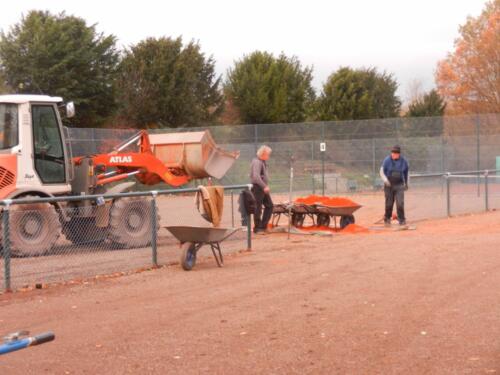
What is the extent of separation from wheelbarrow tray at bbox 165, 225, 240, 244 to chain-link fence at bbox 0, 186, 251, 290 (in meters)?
0.50

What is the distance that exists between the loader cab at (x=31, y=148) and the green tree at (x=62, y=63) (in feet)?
97.0

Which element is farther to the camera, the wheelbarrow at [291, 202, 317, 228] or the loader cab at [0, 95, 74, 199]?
the wheelbarrow at [291, 202, 317, 228]

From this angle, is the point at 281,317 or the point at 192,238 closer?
the point at 281,317

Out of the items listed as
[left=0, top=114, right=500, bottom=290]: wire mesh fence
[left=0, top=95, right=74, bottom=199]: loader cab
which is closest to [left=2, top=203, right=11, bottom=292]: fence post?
[left=0, top=114, right=500, bottom=290]: wire mesh fence

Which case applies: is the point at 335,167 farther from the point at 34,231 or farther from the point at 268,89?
the point at 34,231

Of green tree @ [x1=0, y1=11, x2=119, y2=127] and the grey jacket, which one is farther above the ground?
green tree @ [x1=0, y1=11, x2=119, y2=127]

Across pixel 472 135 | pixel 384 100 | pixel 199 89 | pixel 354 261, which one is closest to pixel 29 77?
pixel 199 89

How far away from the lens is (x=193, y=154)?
16.3 m

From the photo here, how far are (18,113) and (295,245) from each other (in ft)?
17.4

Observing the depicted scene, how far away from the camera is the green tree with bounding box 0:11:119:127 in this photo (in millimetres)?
44406

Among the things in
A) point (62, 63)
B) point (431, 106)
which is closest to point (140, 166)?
point (62, 63)

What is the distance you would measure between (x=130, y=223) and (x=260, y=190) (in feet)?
10.3

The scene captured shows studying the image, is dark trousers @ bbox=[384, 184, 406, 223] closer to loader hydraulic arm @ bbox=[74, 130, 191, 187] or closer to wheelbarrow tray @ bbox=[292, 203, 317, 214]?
wheelbarrow tray @ bbox=[292, 203, 317, 214]

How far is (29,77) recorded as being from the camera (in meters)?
44.8
